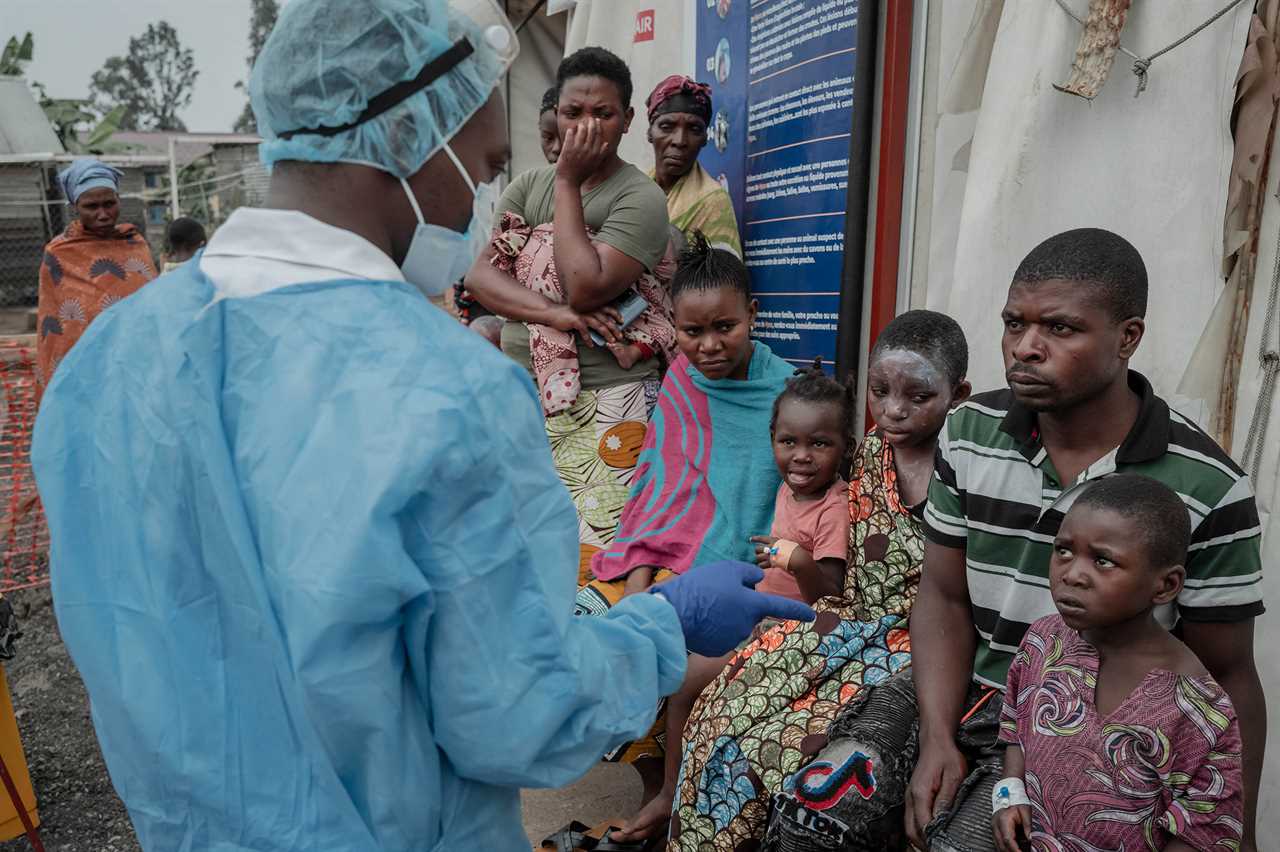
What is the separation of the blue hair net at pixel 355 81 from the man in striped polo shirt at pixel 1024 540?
4.04 ft

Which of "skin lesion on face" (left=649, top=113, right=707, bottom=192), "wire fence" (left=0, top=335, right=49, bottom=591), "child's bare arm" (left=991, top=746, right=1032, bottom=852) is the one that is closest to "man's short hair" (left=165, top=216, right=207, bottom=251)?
"wire fence" (left=0, top=335, right=49, bottom=591)

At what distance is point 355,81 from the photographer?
4.36 feet

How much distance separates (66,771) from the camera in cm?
385

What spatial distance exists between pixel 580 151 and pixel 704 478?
108 cm

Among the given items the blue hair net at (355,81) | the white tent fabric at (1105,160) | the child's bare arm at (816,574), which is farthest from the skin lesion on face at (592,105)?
the blue hair net at (355,81)

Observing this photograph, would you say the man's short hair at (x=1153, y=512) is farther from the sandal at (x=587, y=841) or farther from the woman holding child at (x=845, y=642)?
the sandal at (x=587, y=841)

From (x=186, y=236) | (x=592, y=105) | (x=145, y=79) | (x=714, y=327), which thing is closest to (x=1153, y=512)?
(x=714, y=327)

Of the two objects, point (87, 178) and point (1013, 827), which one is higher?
point (87, 178)

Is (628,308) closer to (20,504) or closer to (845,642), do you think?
(845,642)

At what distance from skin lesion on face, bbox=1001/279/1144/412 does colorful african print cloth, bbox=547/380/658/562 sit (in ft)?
5.12

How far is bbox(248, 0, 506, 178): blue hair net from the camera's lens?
1.32 metres

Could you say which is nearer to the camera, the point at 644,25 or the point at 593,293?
the point at 593,293

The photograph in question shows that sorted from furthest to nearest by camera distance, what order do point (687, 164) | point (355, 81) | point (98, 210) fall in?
point (98, 210) → point (687, 164) → point (355, 81)

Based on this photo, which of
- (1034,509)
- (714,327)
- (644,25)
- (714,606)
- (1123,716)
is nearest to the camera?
(714,606)
